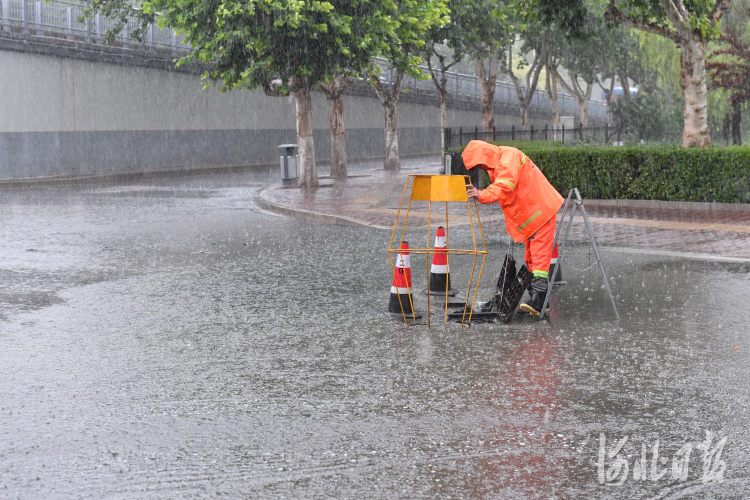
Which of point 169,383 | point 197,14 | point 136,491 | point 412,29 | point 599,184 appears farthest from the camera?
point 412,29

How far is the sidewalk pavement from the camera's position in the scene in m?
11.9

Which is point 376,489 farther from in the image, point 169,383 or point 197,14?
point 197,14

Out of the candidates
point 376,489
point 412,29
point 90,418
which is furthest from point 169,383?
point 412,29

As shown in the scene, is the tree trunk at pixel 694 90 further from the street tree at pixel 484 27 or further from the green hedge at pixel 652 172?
the street tree at pixel 484 27

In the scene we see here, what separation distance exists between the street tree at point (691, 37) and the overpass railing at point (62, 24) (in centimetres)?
1502

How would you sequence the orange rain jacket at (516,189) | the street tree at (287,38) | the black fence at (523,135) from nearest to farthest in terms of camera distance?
the orange rain jacket at (516,189) → the street tree at (287,38) → the black fence at (523,135)

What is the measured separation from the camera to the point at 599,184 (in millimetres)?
17438

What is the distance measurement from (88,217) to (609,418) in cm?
1357

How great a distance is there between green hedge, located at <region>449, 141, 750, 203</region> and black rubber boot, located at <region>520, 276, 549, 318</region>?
9.09 metres

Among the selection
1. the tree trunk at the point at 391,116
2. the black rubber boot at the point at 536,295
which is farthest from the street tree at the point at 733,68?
the black rubber boot at the point at 536,295

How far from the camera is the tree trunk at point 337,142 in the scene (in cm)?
2969

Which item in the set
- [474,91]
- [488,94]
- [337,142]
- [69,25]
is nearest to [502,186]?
[337,142]

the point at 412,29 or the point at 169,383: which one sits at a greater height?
the point at 412,29

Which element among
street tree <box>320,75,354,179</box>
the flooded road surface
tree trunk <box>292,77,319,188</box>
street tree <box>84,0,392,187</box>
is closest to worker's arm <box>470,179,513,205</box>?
the flooded road surface
